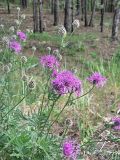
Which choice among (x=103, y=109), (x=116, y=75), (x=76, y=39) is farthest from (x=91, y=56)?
(x=103, y=109)

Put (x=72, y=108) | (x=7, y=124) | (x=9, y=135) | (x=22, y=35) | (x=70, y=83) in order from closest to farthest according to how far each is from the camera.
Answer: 1. (x=70, y=83)
2. (x=9, y=135)
3. (x=7, y=124)
4. (x=22, y=35)
5. (x=72, y=108)

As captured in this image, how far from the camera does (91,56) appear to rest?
1673 cm

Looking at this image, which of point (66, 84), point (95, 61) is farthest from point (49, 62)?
point (95, 61)

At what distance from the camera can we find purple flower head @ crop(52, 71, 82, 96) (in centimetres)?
319

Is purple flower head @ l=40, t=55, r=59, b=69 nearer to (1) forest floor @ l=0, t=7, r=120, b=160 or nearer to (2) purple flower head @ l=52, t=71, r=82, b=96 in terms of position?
(2) purple flower head @ l=52, t=71, r=82, b=96

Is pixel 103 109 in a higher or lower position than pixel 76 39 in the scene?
higher

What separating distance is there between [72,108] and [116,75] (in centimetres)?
280

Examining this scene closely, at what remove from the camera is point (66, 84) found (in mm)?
3230

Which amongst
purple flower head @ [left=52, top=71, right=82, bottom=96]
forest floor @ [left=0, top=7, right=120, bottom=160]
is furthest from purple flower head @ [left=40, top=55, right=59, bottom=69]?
forest floor @ [left=0, top=7, right=120, bottom=160]

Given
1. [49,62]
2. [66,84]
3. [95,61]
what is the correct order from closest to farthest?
[66,84] → [49,62] → [95,61]

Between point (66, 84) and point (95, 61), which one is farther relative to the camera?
point (95, 61)

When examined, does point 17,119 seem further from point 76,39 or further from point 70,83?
point 76,39

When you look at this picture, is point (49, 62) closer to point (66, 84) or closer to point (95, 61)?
point (66, 84)

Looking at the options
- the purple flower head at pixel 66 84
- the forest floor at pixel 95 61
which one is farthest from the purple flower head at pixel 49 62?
the forest floor at pixel 95 61
